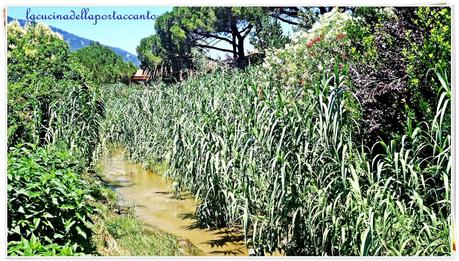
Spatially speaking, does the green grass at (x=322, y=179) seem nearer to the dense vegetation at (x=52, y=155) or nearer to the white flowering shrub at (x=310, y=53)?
the dense vegetation at (x=52, y=155)

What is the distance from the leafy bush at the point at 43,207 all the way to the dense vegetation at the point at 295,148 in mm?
10

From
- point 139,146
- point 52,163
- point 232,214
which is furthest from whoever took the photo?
point 139,146

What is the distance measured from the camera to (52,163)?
4254 mm

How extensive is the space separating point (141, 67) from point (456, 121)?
12.6 metres

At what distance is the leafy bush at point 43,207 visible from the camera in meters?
3.56

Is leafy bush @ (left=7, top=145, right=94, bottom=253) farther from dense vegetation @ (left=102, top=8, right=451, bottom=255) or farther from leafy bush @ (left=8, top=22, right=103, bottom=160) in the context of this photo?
leafy bush @ (left=8, top=22, right=103, bottom=160)

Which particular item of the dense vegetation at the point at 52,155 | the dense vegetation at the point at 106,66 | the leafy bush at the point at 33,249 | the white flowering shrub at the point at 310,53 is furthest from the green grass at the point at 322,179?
the dense vegetation at the point at 106,66

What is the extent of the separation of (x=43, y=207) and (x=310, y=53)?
4.96 metres

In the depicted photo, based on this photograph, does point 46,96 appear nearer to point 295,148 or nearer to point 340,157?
point 295,148

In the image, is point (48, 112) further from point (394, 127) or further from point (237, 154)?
point (394, 127)

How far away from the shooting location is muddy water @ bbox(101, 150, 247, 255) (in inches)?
223

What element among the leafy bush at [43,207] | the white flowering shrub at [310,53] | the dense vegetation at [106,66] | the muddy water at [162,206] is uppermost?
the dense vegetation at [106,66]

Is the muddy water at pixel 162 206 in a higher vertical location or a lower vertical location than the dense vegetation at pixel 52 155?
lower
